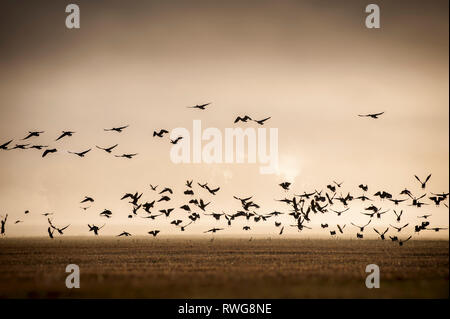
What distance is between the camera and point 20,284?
2583 centimetres

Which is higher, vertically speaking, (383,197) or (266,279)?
(383,197)

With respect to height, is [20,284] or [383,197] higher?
[383,197]

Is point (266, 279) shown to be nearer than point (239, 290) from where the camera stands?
No

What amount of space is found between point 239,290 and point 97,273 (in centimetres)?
1116

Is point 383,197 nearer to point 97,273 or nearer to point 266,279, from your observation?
point 266,279
